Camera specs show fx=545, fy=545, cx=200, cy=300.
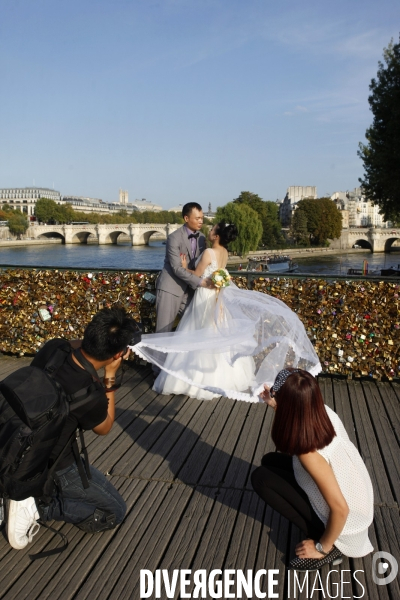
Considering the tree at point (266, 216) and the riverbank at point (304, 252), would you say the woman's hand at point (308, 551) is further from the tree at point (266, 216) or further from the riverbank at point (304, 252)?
the tree at point (266, 216)

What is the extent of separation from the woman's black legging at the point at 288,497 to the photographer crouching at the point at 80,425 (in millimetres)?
915

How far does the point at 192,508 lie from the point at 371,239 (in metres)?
89.7

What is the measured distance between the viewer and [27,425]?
8.16 ft

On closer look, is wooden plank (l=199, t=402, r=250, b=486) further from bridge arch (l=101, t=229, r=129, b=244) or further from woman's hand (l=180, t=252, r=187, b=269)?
bridge arch (l=101, t=229, r=129, b=244)

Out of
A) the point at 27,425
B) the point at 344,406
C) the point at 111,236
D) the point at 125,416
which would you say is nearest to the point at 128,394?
the point at 125,416

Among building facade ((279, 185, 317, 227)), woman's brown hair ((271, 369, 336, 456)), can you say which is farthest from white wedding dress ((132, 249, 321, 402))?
building facade ((279, 185, 317, 227))

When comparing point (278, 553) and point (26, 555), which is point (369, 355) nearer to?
point (278, 553)

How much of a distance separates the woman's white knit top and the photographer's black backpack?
1310 mm

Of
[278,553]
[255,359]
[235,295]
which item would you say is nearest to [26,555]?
[278,553]

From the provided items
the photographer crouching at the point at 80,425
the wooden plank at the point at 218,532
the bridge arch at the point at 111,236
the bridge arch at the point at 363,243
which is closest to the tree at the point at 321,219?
the bridge arch at the point at 363,243

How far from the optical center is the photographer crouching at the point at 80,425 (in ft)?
9.25

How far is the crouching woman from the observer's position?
2564 mm

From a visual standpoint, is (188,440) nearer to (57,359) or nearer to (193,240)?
(57,359)

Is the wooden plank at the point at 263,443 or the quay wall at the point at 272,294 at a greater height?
the quay wall at the point at 272,294
